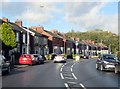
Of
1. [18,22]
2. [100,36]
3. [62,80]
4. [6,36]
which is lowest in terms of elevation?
[62,80]

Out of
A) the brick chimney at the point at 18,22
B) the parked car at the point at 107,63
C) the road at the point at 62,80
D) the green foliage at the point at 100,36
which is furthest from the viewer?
the green foliage at the point at 100,36

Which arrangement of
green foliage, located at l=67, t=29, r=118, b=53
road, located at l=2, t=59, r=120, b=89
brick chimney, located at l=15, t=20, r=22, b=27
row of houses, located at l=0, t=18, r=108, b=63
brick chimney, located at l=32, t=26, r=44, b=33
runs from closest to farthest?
road, located at l=2, t=59, r=120, b=89 → row of houses, located at l=0, t=18, r=108, b=63 → brick chimney, located at l=15, t=20, r=22, b=27 → brick chimney, located at l=32, t=26, r=44, b=33 → green foliage, located at l=67, t=29, r=118, b=53

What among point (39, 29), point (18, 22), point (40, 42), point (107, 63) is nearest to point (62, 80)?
point (107, 63)

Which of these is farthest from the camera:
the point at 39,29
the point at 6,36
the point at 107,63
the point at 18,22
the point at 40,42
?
the point at 39,29

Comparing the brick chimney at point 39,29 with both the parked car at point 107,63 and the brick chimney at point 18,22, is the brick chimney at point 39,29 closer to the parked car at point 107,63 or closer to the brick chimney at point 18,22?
the brick chimney at point 18,22

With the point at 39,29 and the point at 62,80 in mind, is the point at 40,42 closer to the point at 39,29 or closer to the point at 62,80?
the point at 39,29

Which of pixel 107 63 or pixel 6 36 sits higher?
pixel 6 36

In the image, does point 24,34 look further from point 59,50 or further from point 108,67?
point 108,67

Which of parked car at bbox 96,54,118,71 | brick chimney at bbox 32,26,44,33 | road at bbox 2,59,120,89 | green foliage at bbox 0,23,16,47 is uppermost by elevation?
brick chimney at bbox 32,26,44,33

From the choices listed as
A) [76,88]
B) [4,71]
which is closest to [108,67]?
[4,71]

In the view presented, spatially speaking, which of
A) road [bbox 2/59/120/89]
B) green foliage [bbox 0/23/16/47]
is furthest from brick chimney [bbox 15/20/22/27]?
road [bbox 2/59/120/89]

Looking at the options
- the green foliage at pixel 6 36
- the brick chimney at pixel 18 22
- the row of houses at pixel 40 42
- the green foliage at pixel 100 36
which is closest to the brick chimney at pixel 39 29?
the row of houses at pixel 40 42

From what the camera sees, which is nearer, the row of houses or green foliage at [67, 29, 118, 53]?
the row of houses

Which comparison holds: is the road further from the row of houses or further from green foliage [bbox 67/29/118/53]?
green foliage [bbox 67/29/118/53]
